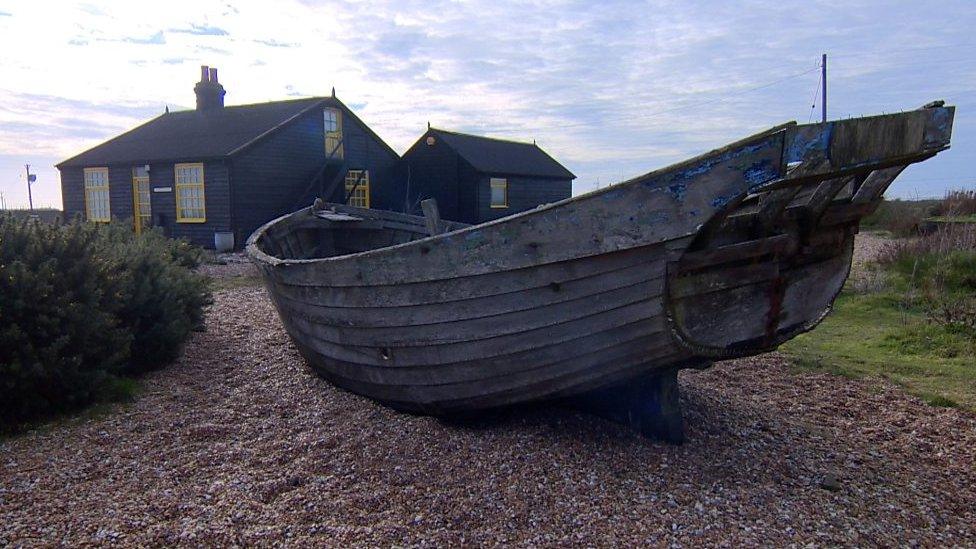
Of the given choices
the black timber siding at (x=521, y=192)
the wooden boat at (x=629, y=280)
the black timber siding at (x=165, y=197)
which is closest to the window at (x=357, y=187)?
the black timber siding at (x=521, y=192)

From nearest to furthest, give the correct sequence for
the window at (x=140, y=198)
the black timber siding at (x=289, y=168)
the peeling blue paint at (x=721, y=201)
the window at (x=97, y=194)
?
the peeling blue paint at (x=721, y=201) < the black timber siding at (x=289, y=168) < the window at (x=140, y=198) < the window at (x=97, y=194)

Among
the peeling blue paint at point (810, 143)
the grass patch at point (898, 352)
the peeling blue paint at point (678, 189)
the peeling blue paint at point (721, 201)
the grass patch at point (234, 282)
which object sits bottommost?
the grass patch at point (234, 282)

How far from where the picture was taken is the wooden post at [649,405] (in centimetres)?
416

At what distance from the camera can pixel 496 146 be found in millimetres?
28828

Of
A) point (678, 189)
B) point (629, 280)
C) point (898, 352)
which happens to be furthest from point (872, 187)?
point (898, 352)

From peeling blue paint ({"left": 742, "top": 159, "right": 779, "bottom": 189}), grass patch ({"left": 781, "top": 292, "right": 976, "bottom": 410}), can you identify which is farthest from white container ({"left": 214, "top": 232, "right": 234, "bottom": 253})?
peeling blue paint ({"left": 742, "top": 159, "right": 779, "bottom": 189})

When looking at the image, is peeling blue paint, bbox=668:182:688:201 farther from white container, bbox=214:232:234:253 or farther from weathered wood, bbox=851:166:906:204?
white container, bbox=214:232:234:253

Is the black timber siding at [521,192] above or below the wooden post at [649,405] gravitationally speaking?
above

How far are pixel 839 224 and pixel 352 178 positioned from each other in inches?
820

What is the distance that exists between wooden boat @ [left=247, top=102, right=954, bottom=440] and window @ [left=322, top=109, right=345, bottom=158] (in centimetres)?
1906

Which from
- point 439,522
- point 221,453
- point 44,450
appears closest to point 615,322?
point 439,522

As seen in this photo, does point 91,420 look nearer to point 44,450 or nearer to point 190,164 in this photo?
point 44,450

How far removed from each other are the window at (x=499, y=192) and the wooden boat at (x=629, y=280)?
68.8ft

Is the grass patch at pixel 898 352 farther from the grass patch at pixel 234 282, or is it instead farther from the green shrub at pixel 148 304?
the grass patch at pixel 234 282
